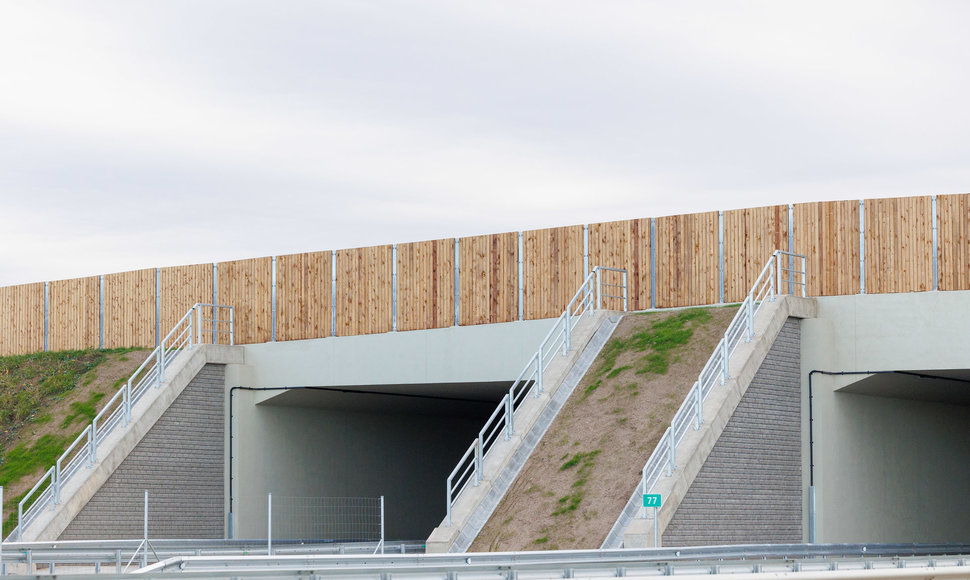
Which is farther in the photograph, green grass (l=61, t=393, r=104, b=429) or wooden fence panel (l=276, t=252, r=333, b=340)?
wooden fence panel (l=276, t=252, r=333, b=340)

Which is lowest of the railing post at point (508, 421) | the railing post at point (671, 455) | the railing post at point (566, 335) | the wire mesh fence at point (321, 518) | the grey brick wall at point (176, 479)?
the wire mesh fence at point (321, 518)

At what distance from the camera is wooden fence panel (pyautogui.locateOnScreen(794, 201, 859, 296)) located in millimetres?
26141

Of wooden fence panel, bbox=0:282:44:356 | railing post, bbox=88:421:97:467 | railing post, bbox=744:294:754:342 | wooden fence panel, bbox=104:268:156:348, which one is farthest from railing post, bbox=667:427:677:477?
wooden fence panel, bbox=0:282:44:356

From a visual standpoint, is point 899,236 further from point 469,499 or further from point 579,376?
point 469,499

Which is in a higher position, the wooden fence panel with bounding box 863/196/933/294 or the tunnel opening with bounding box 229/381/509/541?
the wooden fence panel with bounding box 863/196/933/294

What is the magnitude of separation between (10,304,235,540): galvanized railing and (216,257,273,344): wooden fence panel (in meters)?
0.26

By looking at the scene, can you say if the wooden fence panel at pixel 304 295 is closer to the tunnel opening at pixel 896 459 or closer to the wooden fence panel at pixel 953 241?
the tunnel opening at pixel 896 459

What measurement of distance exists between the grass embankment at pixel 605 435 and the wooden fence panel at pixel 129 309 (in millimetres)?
16295

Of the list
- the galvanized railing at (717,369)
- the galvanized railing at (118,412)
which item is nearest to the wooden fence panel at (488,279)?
the galvanized railing at (717,369)

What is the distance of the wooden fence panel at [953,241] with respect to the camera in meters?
25.2

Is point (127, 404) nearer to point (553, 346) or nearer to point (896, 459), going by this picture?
point (553, 346)

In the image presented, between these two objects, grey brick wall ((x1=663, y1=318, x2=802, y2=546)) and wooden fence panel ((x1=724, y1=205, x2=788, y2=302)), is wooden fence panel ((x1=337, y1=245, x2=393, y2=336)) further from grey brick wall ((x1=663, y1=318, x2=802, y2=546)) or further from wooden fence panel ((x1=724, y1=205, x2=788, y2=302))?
grey brick wall ((x1=663, y1=318, x2=802, y2=546))

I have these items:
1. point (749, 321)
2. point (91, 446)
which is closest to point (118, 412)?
point (91, 446)

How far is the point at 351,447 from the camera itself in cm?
3447
